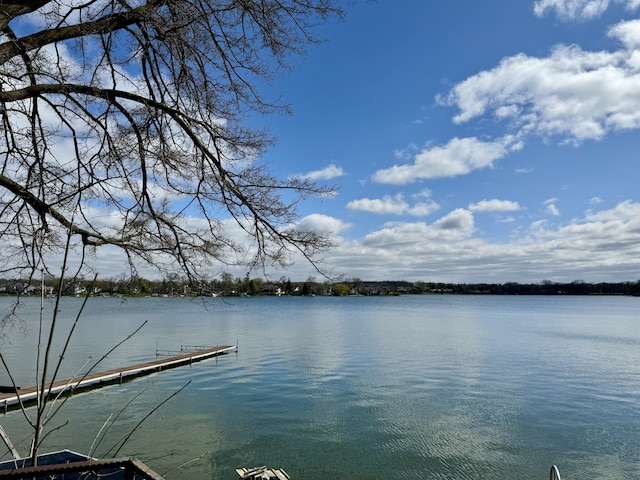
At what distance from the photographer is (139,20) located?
3832 mm

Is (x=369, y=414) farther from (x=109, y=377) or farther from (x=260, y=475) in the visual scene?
(x=109, y=377)

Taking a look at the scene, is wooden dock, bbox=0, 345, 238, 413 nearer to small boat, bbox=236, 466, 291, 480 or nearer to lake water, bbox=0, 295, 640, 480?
lake water, bbox=0, 295, 640, 480

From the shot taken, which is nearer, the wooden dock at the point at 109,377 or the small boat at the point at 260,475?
the small boat at the point at 260,475

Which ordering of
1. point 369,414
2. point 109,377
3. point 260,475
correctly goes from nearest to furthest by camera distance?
1. point 260,475
2. point 369,414
3. point 109,377

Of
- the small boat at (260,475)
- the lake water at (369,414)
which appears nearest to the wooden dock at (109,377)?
the lake water at (369,414)

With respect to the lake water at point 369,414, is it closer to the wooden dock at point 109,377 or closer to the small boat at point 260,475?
the wooden dock at point 109,377

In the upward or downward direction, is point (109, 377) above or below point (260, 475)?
below

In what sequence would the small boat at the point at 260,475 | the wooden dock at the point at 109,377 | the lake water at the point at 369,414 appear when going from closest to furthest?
the small boat at the point at 260,475
the lake water at the point at 369,414
the wooden dock at the point at 109,377

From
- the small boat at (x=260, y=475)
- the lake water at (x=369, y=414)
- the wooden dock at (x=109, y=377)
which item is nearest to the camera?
the small boat at (x=260, y=475)

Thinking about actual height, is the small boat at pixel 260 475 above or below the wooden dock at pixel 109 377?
above

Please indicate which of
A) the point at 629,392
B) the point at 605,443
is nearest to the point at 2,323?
the point at 605,443

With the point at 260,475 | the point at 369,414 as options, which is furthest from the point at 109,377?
the point at 260,475

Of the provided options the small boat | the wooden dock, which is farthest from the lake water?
the small boat

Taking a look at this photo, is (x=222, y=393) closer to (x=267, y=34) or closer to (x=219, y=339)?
(x=267, y=34)
